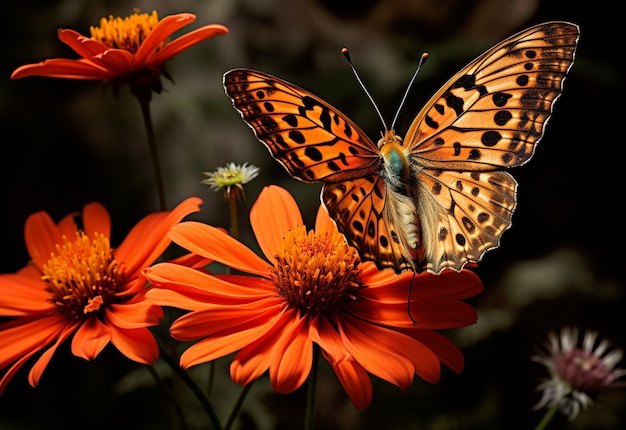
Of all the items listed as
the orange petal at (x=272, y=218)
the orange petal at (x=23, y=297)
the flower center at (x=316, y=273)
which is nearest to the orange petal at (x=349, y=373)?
the flower center at (x=316, y=273)

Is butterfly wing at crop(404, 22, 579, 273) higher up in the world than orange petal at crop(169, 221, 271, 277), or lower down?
higher up

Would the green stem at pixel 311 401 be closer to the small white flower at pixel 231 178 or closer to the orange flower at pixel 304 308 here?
the orange flower at pixel 304 308

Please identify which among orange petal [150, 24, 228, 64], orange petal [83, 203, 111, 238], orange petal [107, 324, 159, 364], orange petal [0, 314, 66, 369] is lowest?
orange petal [0, 314, 66, 369]

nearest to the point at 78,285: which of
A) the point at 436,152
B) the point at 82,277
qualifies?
the point at 82,277

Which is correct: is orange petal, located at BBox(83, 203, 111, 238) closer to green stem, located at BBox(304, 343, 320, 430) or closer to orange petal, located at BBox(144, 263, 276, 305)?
orange petal, located at BBox(144, 263, 276, 305)

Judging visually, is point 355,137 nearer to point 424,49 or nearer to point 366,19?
point 424,49

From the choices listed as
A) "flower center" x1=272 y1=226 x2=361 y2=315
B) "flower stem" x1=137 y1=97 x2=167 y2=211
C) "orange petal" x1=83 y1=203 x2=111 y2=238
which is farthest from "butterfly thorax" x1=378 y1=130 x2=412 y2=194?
"orange petal" x1=83 y1=203 x2=111 y2=238
